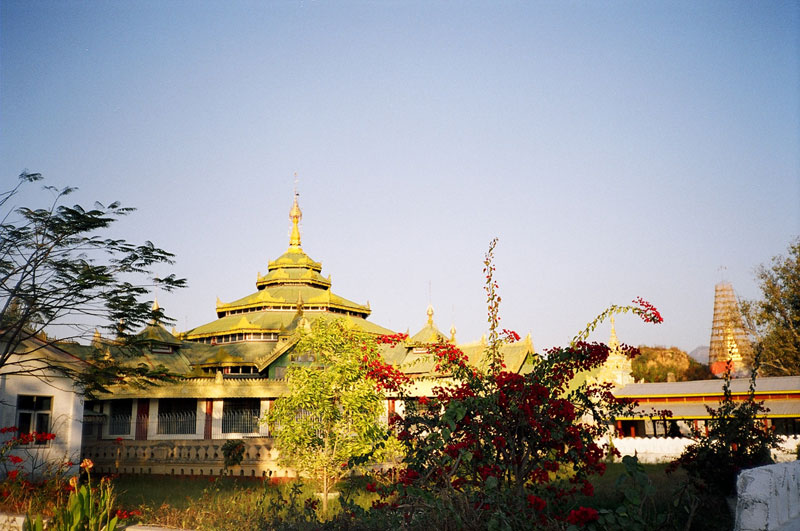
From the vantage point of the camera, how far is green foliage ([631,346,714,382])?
264ft

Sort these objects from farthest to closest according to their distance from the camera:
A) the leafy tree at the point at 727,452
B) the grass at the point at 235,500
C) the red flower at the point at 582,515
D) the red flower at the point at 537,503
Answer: the leafy tree at the point at 727,452 → the grass at the point at 235,500 → the red flower at the point at 537,503 → the red flower at the point at 582,515

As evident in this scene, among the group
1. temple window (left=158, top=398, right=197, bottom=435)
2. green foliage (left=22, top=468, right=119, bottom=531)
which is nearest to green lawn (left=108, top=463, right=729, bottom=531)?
green foliage (left=22, top=468, right=119, bottom=531)

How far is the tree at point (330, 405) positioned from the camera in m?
15.7

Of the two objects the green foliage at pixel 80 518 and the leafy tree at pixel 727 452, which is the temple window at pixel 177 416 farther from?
the leafy tree at pixel 727 452

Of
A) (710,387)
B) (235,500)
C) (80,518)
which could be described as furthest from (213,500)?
(710,387)

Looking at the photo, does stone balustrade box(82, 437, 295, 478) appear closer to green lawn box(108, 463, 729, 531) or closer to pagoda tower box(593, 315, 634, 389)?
green lawn box(108, 463, 729, 531)

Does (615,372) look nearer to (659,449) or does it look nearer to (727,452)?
(659,449)

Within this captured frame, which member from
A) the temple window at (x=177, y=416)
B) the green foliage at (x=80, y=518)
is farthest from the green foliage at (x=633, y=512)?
the temple window at (x=177, y=416)

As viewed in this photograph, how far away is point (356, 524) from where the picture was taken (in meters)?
7.51

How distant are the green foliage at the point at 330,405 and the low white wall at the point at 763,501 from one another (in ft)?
32.8

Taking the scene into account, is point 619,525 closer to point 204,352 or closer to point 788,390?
point 788,390

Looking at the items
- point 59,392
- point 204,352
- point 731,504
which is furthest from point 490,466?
point 204,352

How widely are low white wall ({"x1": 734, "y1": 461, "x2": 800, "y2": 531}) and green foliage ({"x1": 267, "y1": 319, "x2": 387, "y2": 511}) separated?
10.00m

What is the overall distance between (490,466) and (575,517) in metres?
1.76
